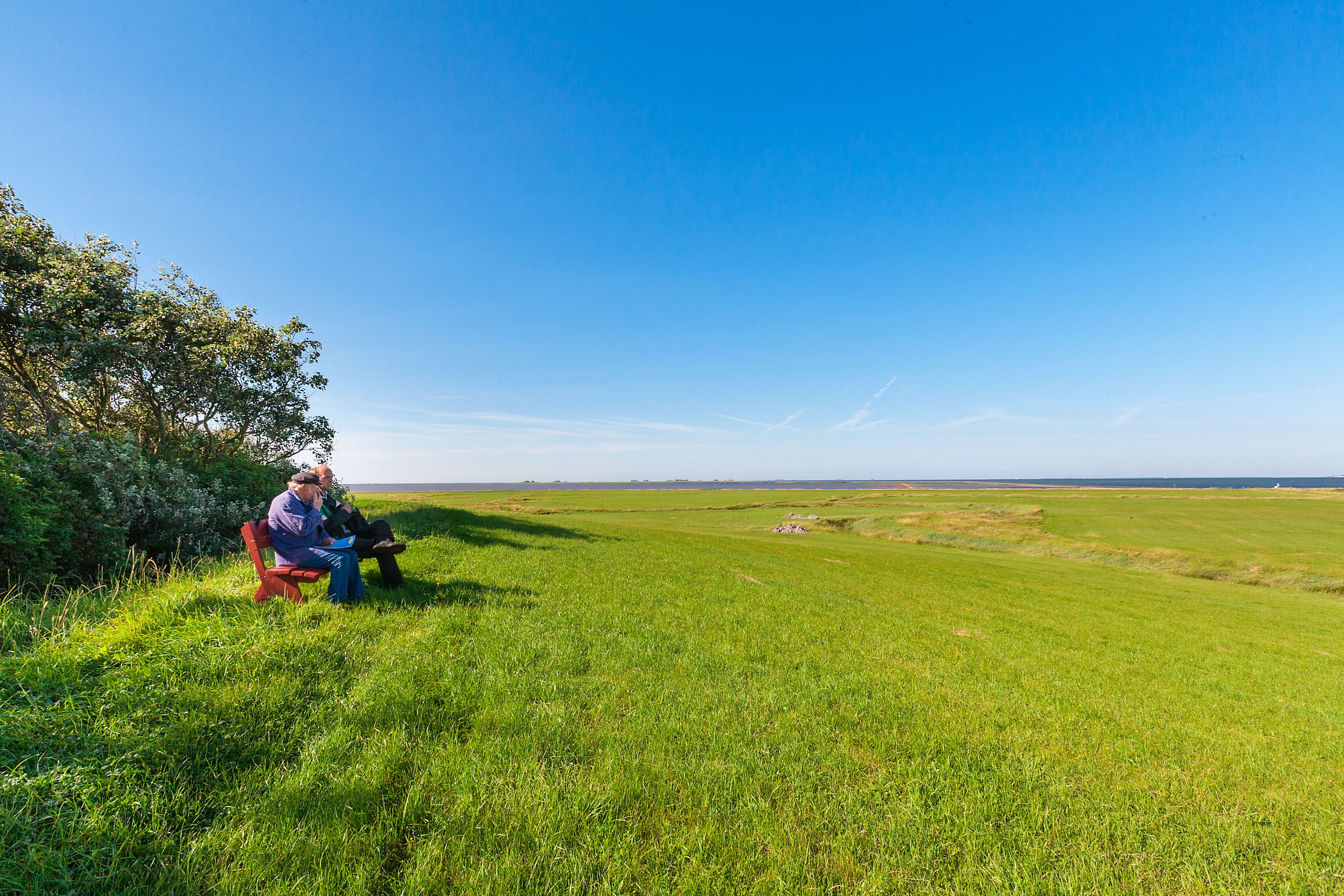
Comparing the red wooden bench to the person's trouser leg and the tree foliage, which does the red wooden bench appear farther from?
the tree foliage

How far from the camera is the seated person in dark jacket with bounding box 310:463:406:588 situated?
7.51m

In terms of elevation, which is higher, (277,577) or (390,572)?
(277,577)

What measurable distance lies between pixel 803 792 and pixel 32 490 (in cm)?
1208

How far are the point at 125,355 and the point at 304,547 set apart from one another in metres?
14.3

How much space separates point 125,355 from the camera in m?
13.5

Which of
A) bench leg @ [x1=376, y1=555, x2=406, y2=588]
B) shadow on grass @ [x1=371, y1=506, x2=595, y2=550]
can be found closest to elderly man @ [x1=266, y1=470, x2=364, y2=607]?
bench leg @ [x1=376, y1=555, x2=406, y2=588]

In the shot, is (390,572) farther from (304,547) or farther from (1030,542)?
(1030,542)

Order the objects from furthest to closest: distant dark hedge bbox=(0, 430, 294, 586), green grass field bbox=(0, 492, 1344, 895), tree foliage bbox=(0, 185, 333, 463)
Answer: tree foliage bbox=(0, 185, 333, 463)
distant dark hedge bbox=(0, 430, 294, 586)
green grass field bbox=(0, 492, 1344, 895)

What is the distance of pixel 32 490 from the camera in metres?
7.02

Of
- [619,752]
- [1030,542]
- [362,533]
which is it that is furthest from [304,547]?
[1030,542]

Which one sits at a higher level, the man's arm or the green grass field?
the man's arm

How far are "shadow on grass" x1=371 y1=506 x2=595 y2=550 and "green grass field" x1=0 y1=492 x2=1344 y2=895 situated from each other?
4594mm

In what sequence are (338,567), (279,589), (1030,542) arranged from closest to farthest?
(279,589)
(338,567)
(1030,542)

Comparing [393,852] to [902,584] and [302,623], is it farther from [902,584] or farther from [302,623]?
[902,584]
